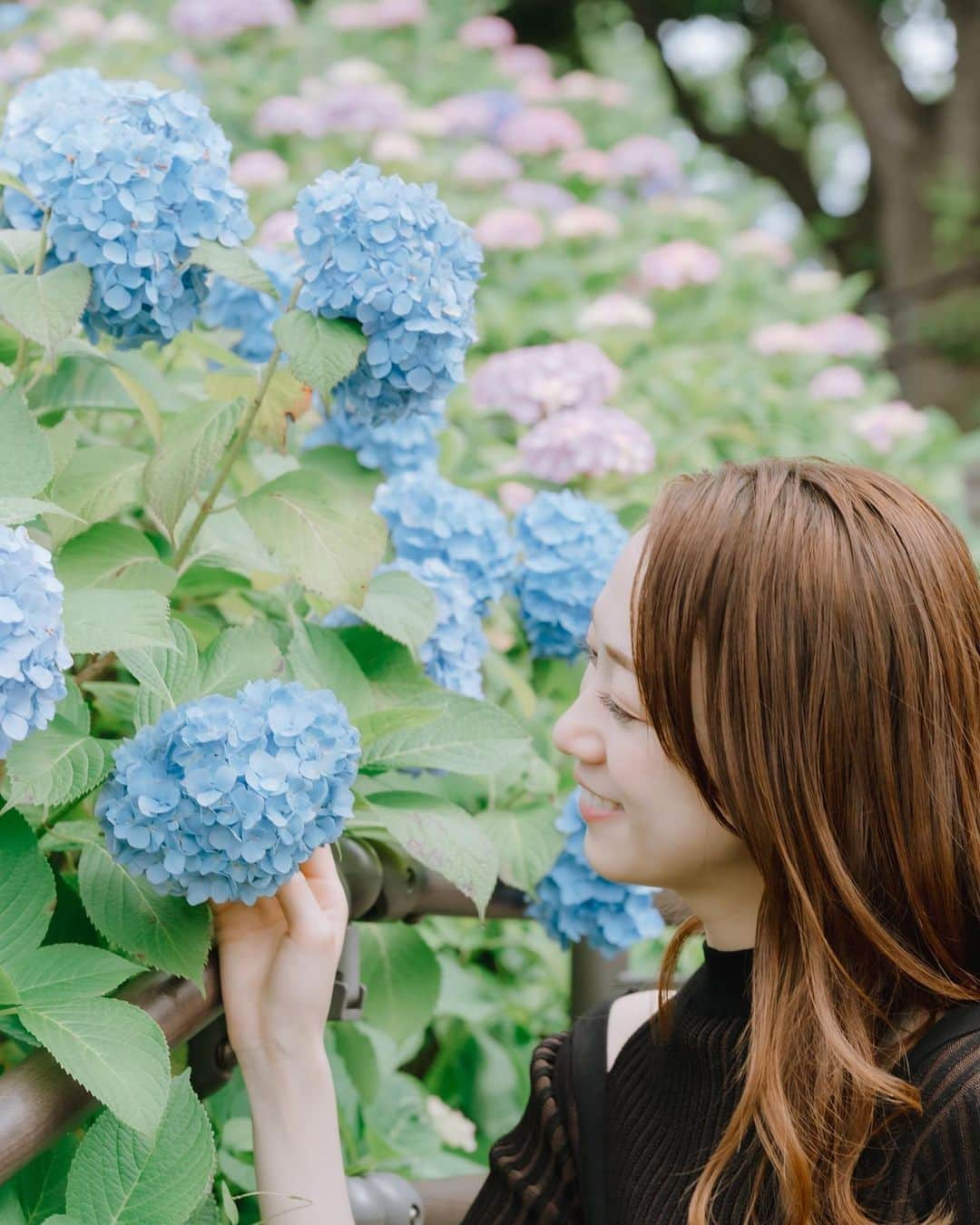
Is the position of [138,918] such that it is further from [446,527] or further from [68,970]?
[446,527]

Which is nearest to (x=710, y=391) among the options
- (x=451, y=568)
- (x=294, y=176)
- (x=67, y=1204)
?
(x=294, y=176)

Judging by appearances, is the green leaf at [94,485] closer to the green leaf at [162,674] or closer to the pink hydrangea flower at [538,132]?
the green leaf at [162,674]

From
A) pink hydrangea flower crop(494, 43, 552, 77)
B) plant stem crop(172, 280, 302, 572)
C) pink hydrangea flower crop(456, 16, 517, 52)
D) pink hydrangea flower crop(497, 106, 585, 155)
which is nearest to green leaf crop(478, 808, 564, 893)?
plant stem crop(172, 280, 302, 572)

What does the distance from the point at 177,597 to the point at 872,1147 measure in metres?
0.72

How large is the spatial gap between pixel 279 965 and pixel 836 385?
2749mm

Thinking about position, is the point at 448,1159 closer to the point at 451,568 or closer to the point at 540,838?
the point at 540,838

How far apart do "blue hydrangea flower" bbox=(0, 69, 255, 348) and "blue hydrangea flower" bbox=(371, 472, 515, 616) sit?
0.34 meters

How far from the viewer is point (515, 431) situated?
2.44 metres

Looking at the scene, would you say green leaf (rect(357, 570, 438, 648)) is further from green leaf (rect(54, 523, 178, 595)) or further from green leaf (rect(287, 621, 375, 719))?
green leaf (rect(54, 523, 178, 595))

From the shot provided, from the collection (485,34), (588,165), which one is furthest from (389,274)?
(485,34)

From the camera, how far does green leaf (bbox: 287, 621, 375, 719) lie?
1115 mm

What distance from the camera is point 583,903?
136 centimetres

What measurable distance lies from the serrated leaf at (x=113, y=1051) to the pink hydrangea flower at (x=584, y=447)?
1.22 metres

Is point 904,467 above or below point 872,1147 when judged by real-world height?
below
